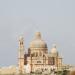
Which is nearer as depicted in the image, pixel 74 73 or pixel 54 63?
pixel 74 73

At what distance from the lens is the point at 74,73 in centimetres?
579

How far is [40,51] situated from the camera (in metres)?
123

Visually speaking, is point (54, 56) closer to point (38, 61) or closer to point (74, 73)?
point (38, 61)

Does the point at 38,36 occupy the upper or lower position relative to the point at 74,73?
upper

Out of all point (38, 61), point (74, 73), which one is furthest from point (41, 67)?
point (74, 73)

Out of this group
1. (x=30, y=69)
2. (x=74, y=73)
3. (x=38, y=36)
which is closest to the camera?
(x=74, y=73)

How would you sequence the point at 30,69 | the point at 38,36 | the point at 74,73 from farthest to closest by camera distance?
1. the point at 38,36
2. the point at 30,69
3. the point at 74,73

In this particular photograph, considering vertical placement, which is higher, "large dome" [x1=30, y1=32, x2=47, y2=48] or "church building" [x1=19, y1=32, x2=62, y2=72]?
"large dome" [x1=30, y1=32, x2=47, y2=48]

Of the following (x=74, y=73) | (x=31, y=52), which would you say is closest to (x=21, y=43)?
(x=31, y=52)

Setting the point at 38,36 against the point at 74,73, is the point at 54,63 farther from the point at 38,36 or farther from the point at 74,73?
the point at 74,73

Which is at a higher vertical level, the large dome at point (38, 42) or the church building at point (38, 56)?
the large dome at point (38, 42)

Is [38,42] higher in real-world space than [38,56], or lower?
higher

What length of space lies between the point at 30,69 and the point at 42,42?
946 centimetres

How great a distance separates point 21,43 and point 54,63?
853 centimetres
